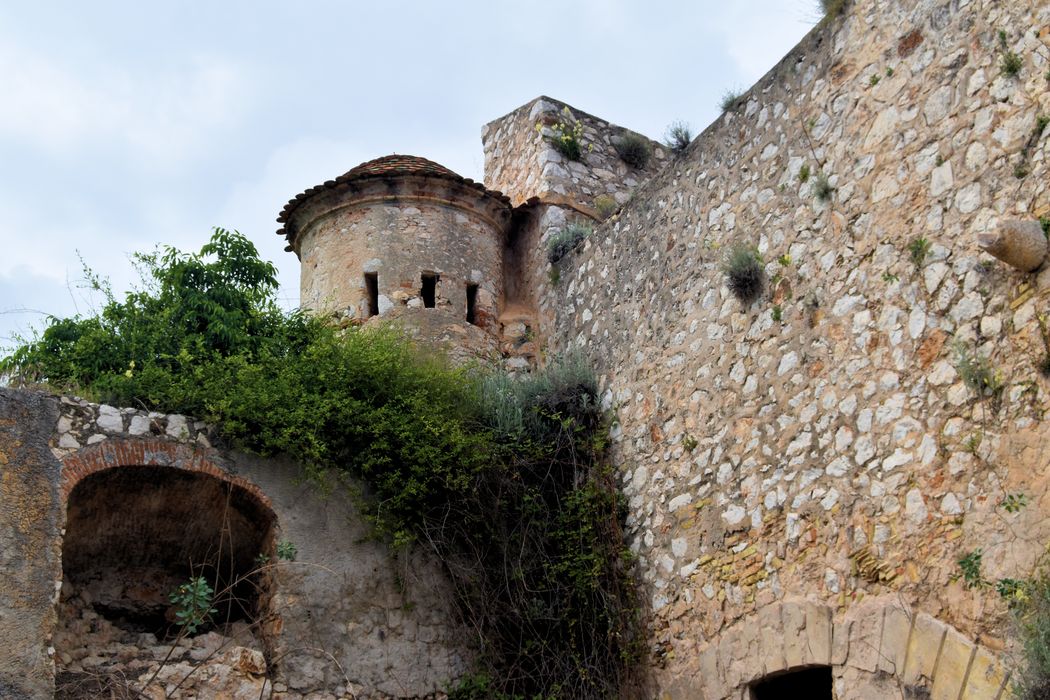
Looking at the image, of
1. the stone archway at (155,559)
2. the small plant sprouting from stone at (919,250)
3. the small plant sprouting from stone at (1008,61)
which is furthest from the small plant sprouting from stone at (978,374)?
the stone archway at (155,559)

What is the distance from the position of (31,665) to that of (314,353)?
3006 millimetres

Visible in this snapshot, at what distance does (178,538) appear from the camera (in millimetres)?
8406

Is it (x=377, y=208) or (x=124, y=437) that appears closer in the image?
(x=124, y=437)

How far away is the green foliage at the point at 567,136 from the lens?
1238 cm

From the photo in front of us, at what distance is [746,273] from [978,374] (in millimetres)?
2327

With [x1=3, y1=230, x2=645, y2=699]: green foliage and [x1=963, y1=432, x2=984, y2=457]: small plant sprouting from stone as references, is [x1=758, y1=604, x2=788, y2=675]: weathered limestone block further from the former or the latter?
[x1=963, y1=432, x2=984, y2=457]: small plant sprouting from stone

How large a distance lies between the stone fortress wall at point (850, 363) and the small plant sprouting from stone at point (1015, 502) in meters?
0.04

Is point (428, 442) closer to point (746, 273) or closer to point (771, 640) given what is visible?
point (746, 273)

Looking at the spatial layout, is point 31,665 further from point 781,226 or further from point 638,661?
point 781,226

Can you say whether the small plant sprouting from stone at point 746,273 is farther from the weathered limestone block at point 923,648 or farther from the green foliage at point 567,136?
the green foliage at point 567,136

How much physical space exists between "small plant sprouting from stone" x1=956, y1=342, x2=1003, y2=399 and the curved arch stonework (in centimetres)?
119

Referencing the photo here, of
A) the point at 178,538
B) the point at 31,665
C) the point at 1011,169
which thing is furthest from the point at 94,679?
the point at 1011,169

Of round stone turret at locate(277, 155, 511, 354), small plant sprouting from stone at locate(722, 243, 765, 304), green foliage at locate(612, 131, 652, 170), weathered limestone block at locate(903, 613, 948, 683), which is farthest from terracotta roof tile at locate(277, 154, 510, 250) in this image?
weathered limestone block at locate(903, 613, 948, 683)

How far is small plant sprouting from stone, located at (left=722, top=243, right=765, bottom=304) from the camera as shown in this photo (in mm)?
8172
